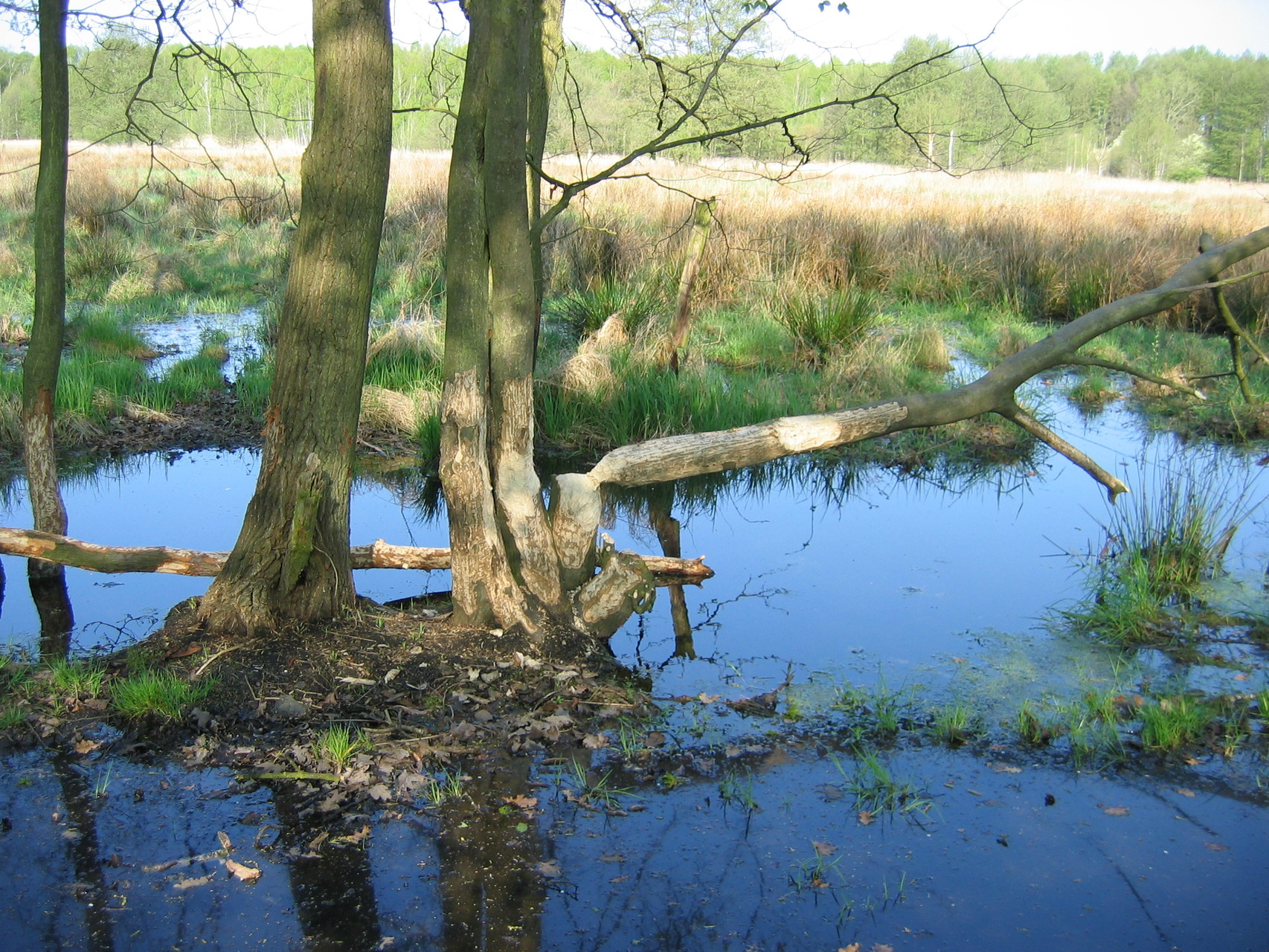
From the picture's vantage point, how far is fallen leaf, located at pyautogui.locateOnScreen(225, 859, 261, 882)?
2805 millimetres

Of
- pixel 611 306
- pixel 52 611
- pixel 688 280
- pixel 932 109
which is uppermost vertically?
pixel 932 109

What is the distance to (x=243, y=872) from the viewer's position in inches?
111

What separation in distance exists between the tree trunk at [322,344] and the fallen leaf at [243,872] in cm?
137

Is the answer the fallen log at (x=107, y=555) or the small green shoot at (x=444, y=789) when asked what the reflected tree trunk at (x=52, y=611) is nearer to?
the fallen log at (x=107, y=555)

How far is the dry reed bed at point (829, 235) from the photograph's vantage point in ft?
38.3

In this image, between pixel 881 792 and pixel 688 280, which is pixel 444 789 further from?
pixel 688 280

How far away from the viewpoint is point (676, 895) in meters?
2.82

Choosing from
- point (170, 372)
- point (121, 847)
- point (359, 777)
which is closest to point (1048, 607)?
point (359, 777)

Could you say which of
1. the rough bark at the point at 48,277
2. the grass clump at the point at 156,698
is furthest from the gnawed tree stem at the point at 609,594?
the rough bark at the point at 48,277

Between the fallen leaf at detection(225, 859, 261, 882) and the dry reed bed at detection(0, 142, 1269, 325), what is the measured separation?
6242mm

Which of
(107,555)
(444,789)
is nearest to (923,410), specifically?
(444,789)

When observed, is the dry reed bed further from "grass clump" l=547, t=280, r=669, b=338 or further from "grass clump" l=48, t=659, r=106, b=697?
"grass clump" l=48, t=659, r=106, b=697

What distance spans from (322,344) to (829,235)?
9.89 m

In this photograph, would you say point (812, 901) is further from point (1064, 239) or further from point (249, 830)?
point (1064, 239)
